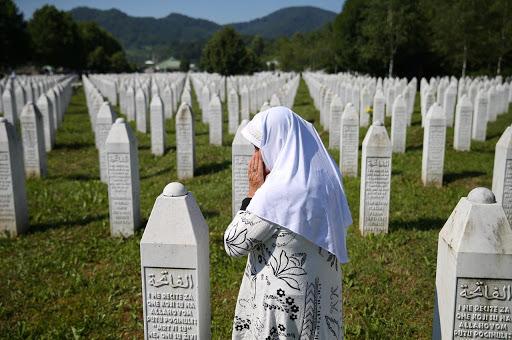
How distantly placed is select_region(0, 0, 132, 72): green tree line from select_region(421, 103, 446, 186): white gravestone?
178ft

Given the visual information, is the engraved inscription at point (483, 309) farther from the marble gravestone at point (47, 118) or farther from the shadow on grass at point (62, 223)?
the marble gravestone at point (47, 118)

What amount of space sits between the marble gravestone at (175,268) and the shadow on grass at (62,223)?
536 centimetres

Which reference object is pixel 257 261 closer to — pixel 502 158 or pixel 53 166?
pixel 502 158

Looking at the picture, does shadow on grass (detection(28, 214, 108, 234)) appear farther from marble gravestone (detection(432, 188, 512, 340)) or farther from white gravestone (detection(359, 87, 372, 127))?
white gravestone (detection(359, 87, 372, 127))

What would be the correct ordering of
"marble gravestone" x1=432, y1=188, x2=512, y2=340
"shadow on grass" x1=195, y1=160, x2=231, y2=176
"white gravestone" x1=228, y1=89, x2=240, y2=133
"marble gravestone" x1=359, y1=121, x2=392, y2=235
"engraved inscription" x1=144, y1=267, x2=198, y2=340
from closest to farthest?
"marble gravestone" x1=432, y1=188, x2=512, y2=340
"engraved inscription" x1=144, y1=267, x2=198, y2=340
"marble gravestone" x1=359, y1=121, x2=392, y2=235
"shadow on grass" x1=195, y1=160, x2=231, y2=176
"white gravestone" x1=228, y1=89, x2=240, y2=133

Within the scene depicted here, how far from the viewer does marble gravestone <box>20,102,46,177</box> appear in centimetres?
1105

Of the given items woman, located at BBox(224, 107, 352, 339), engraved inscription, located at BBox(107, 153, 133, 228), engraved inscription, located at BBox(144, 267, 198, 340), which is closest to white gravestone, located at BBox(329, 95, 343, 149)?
engraved inscription, located at BBox(107, 153, 133, 228)

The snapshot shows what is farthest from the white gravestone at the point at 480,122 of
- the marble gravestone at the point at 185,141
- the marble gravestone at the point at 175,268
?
the marble gravestone at the point at 175,268

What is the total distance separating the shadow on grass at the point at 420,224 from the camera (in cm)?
784

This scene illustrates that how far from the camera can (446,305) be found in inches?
135

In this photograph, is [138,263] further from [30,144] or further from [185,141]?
[30,144]

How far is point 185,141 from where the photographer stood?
11.6 metres

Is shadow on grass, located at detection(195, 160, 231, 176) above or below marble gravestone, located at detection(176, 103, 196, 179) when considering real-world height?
below

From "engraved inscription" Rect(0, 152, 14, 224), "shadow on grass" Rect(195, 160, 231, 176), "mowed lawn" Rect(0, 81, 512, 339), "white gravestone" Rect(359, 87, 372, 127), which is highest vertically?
"white gravestone" Rect(359, 87, 372, 127)
